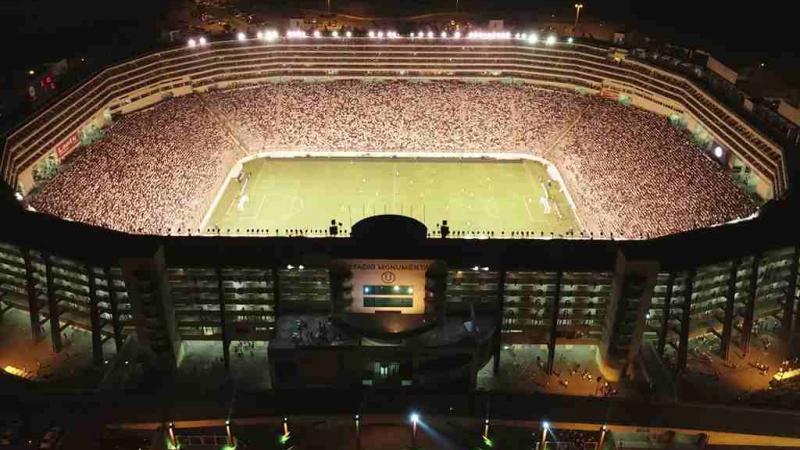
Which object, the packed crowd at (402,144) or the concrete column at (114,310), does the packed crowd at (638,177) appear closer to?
the packed crowd at (402,144)

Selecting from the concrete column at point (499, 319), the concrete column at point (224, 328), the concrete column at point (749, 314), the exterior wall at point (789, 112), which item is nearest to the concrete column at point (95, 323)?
the concrete column at point (224, 328)

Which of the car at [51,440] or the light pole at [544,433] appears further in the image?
the light pole at [544,433]

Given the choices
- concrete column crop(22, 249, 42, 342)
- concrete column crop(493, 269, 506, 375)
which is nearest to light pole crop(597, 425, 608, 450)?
concrete column crop(493, 269, 506, 375)

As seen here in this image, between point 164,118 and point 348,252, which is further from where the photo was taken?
point 164,118

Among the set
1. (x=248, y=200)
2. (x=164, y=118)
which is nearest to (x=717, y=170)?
(x=248, y=200)

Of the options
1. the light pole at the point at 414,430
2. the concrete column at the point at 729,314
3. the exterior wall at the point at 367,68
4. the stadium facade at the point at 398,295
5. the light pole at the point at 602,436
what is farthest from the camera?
the exterior wall at the point at 367,68

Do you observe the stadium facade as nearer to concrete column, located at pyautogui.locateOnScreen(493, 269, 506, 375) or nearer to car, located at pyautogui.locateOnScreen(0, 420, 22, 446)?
concrete column, located at pyautogui.locateOnScreen(493, 269, 506, 375)

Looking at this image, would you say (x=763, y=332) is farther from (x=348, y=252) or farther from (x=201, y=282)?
(x=201, y=282)
